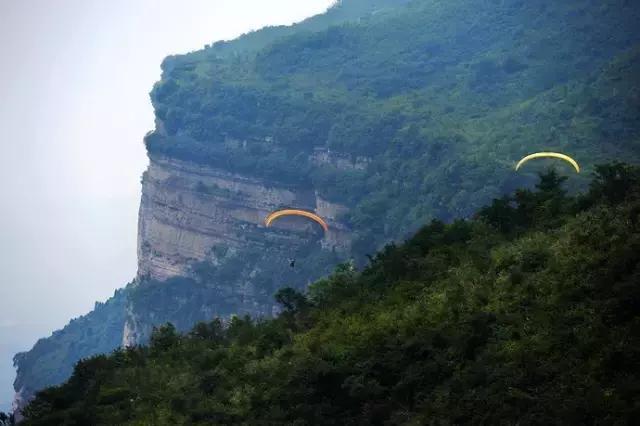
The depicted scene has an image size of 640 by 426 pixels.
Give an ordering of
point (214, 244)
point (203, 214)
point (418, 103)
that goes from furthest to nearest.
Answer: point (418, 103) < point (203, 214) < point (214, 244)

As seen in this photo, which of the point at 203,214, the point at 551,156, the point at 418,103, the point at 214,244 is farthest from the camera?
the point at 418,103

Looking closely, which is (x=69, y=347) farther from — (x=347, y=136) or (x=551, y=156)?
(x=551, y=156)

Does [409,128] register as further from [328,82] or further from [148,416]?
[148,416]

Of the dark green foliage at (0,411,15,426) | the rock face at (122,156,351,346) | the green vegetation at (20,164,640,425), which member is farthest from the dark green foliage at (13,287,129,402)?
the green vegetation at (20,164,640,425)

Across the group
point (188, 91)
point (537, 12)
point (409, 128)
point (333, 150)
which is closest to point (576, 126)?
point (409, 128)

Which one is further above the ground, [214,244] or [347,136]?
[347,136]

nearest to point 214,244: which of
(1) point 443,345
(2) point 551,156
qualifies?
(2) point 551,156

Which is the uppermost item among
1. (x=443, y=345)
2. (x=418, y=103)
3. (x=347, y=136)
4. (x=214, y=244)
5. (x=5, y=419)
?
(x=418, y=103)
